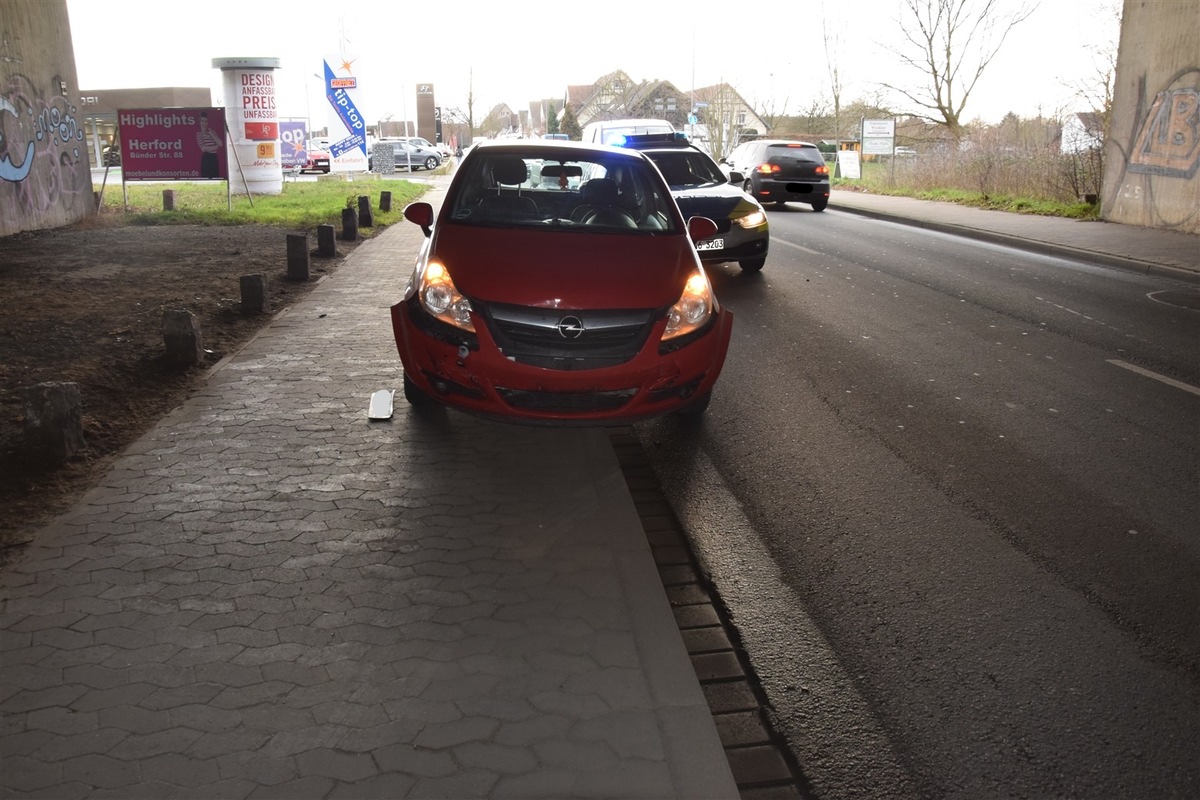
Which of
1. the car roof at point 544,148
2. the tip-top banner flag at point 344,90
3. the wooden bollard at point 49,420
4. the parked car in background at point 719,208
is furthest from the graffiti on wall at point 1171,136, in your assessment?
the tip-top banner flag at point 344,90

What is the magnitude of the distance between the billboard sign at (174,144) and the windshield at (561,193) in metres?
13.8

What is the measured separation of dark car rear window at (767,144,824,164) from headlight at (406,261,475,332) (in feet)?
66.3

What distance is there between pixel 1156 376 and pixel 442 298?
5.49 m

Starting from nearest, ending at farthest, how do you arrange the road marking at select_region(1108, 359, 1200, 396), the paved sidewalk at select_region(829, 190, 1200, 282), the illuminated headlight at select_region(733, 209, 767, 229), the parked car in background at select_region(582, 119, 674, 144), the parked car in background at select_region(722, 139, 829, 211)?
the road marking at select_region(1108, 359, 1200, 396) < the illuminated headlight at select_region(733, 209, 767, 229) < the paved sidewalk at select_region(829, 190, 1200, 282) < the parked car in background at select_region(582, 119, 674, 144) < the parked car in background at select_region(722, 139, 829, 211)

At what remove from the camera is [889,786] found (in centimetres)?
281

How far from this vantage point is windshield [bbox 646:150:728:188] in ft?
42.0

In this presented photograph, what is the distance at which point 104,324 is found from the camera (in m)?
8.53

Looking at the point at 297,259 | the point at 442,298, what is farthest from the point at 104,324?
the point at 442,298

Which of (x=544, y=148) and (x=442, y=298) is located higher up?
(x=544, y=148)

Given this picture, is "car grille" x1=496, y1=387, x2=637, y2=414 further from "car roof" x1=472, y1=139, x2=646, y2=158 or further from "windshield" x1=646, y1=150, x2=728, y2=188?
"windshield" x1=646, y1=150, x2=728, y2=188

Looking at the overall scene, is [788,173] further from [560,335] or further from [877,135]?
[560,335]

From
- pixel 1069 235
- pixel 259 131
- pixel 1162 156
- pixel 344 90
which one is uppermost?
pixel 344 90

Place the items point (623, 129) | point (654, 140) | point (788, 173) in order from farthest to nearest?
1. point (788, 173)
2. point (623, 129)
3. point (654, 140)

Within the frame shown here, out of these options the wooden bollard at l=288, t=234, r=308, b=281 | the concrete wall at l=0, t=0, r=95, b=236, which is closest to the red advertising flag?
the concrete wall at l=0, t=0, r=95, b=236
